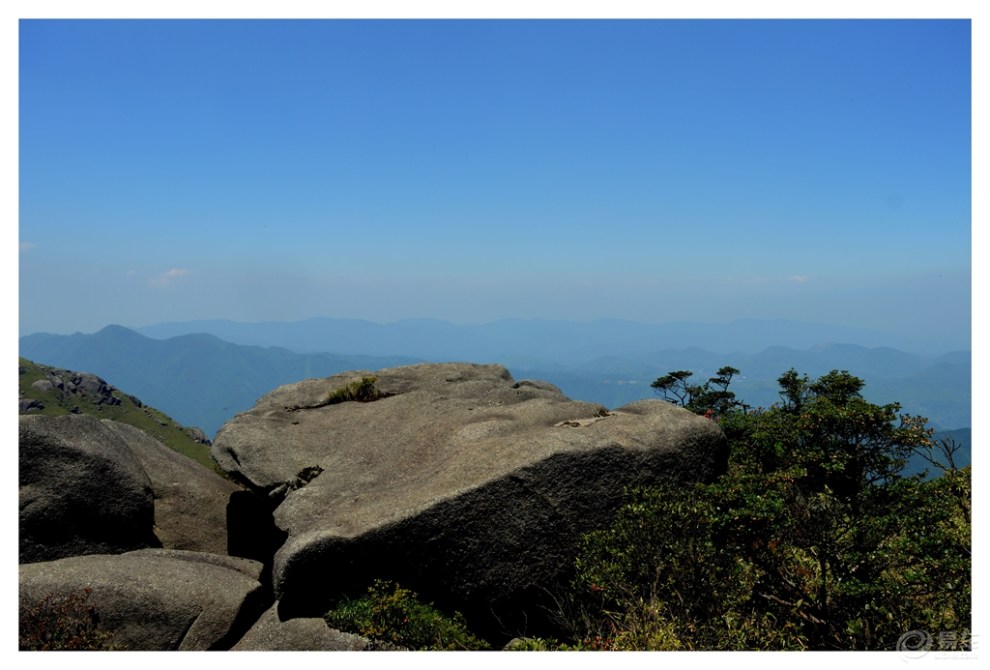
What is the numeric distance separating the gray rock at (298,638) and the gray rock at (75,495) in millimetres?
6060

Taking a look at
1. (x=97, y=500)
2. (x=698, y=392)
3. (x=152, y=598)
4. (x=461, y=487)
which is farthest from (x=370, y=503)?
(x=698, y=392)

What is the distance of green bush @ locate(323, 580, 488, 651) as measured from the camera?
1416 centimetres

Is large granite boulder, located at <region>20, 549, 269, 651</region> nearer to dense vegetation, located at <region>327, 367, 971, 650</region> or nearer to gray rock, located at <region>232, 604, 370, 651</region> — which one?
gray rock, located at <region>232, 604, 370, 651</region>

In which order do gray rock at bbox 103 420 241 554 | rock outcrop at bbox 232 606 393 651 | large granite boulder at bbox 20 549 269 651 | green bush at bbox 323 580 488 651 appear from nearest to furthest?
rock outcrop at bbox 232 606 393 651, green bush at bbox 323 580 488 651, large granite boulder at bbox 20 549 269 651, gray rock at bbox 103 420 241 554

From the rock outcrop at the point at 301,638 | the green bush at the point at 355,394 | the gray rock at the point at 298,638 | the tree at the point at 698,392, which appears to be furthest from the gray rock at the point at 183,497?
the tree at the point at 698,392

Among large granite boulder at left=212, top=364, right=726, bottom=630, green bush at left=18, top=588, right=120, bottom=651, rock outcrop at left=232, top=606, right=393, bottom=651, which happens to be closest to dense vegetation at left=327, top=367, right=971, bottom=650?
rock outcrop at left=232, top=606, right=393, bottom=651

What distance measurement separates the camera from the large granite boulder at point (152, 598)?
48.0 ft

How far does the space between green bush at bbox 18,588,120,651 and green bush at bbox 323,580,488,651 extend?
5.16 metres

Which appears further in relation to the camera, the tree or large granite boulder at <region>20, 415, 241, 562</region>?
the tree

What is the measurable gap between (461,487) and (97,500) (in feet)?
34.8

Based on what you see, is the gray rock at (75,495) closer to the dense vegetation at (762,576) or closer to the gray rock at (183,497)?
the gray rock at (183,497)

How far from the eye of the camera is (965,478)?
18016mm
